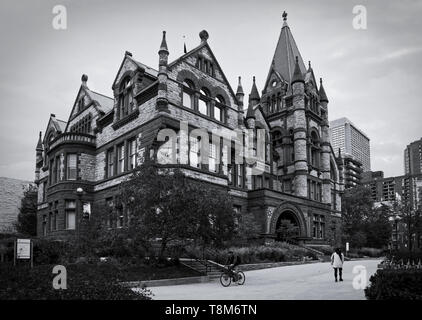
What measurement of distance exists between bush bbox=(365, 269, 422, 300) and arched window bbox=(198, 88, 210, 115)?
23737 millimetres

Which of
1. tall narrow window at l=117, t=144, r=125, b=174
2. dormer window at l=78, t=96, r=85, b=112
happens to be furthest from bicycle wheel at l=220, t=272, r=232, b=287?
dormer window at l=78, t=96, r=85, b=112

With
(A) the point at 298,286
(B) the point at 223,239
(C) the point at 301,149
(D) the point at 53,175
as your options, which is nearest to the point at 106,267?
(B) the point at 223,239

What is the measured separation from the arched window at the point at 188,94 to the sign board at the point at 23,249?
1728cm

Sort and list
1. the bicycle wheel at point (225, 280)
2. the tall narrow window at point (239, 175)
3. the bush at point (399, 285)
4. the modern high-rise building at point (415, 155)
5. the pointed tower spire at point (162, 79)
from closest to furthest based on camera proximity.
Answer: the bush at point (399, 285) < the bicycle wheel at point (225, 280) < the pointed tower spire at point (162, 79) < the tall narrow window at point (239, 175) < the modern high-rise building at point (415, 155)

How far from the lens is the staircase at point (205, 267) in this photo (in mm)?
21694

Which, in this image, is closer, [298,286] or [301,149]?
[298,286]

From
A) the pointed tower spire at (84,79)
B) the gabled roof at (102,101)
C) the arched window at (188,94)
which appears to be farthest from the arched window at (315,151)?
the pointed tower spire at (84,79)

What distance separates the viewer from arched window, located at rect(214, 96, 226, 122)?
35.4 meters

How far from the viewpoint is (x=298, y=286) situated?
54.4 feet

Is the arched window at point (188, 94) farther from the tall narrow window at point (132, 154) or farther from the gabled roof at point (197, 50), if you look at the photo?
the tall narrow window at point (132, 154)

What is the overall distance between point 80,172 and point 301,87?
2516 centimetres
